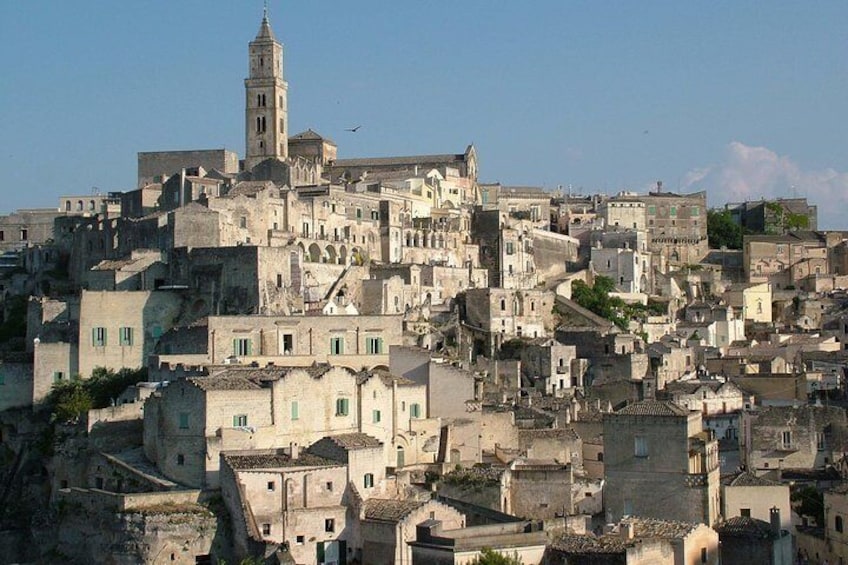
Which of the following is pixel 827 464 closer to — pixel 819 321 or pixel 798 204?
pixel 819 321

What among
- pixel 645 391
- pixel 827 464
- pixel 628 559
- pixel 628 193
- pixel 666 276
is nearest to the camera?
pixel 628 559

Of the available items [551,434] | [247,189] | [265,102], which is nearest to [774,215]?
[265,102]

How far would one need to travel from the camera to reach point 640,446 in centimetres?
4472

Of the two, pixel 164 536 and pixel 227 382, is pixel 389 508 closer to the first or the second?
pixel 164 536

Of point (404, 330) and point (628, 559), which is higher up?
point (404, 330)

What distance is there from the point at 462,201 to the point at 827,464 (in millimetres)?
43819

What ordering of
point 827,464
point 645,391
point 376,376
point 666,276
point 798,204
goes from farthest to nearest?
1. point 798,204
2. point 666,276
3. point 645,391
4. point 827,464
5. point 376,376

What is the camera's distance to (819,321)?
84.3m

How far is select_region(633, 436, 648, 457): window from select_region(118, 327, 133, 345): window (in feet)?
72.9

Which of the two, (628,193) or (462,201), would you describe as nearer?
(462,201)

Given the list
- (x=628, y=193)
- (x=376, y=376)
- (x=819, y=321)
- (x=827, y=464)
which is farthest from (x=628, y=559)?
(x=628, y=193)

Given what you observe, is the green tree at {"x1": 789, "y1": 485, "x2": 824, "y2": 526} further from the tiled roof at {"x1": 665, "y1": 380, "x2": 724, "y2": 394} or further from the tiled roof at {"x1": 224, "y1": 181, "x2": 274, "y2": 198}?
the tiled roof at {"x1": 224, "y1": 181, "x2": 274, "y2": 198}

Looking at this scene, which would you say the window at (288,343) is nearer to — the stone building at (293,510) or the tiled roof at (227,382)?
the tiled roof at (227,382)

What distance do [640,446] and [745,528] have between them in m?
3.92
